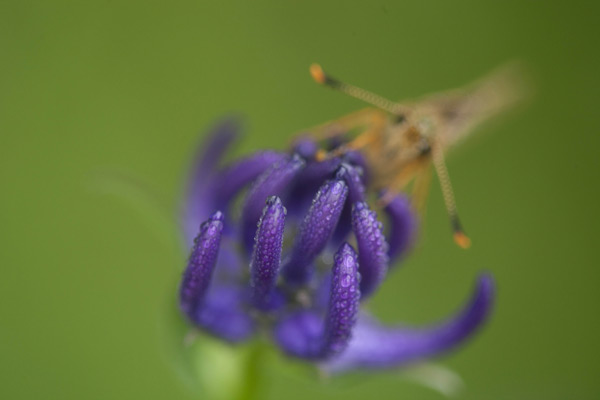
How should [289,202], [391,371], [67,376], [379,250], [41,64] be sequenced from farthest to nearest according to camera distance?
[41,64], [67,376], [391,371], [289,202], [379,250]

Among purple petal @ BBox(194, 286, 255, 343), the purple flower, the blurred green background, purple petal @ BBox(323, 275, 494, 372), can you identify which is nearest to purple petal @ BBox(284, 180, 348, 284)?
the purple flower

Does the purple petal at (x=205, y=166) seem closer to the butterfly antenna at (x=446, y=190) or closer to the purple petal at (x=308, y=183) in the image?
the purple petal at (x=308, y=183)

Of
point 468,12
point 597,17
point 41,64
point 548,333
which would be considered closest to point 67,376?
point 41,64

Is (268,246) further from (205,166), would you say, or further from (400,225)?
(205,166)

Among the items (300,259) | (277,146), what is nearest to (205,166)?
(300,259)

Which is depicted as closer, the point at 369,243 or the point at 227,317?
the point at 369,243

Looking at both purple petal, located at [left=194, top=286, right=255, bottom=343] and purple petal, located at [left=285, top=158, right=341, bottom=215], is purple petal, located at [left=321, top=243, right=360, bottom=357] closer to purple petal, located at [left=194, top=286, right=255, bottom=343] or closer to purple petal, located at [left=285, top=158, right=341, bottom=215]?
purple petal, located at [left=285, top=158, right=341, bottom=215]

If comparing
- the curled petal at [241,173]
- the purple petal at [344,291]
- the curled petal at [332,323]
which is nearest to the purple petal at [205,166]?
the curled petal at [241,173]

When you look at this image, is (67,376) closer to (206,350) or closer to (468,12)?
(206,350)
